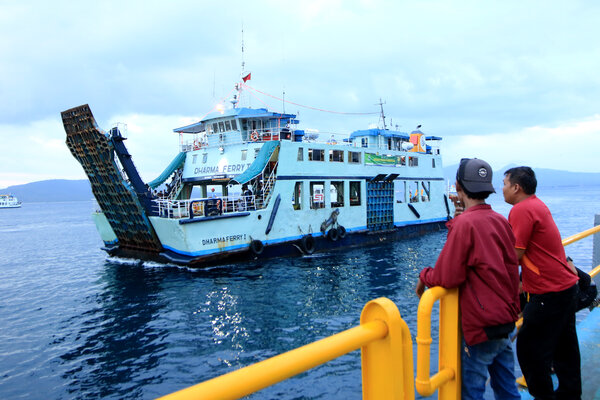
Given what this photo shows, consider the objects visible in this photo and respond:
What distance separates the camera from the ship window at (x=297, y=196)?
20.6 m

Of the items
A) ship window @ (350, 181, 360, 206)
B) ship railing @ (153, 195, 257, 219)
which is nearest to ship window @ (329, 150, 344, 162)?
ship window @ (350, 181, 360, 206)

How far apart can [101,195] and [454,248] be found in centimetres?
1889

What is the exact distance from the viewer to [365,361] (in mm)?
1955

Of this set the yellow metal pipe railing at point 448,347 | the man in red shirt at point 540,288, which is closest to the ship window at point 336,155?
the man in red shirt at point 540,288

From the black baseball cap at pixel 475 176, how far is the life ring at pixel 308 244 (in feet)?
56.7

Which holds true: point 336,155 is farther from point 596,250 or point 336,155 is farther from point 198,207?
point 596,250

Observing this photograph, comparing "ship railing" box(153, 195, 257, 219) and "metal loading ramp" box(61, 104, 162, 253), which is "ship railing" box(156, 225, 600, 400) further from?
"metal loading ramp" box(61, 104, 162, 253)

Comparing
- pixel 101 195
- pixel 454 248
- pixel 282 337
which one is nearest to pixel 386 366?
pixel 454 248

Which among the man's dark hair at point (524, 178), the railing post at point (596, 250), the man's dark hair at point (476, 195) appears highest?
the man's dark hair at point (524, 178)

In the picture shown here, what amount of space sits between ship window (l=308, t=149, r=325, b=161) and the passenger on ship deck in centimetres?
1833

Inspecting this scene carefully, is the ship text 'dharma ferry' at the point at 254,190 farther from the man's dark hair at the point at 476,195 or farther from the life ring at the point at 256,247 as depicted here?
the man's dark hair at the point at 476,195

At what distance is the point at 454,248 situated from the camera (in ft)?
8.45

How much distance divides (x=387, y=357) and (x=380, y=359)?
0.04m

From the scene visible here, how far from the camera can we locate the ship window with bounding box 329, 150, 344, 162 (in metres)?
22.1
